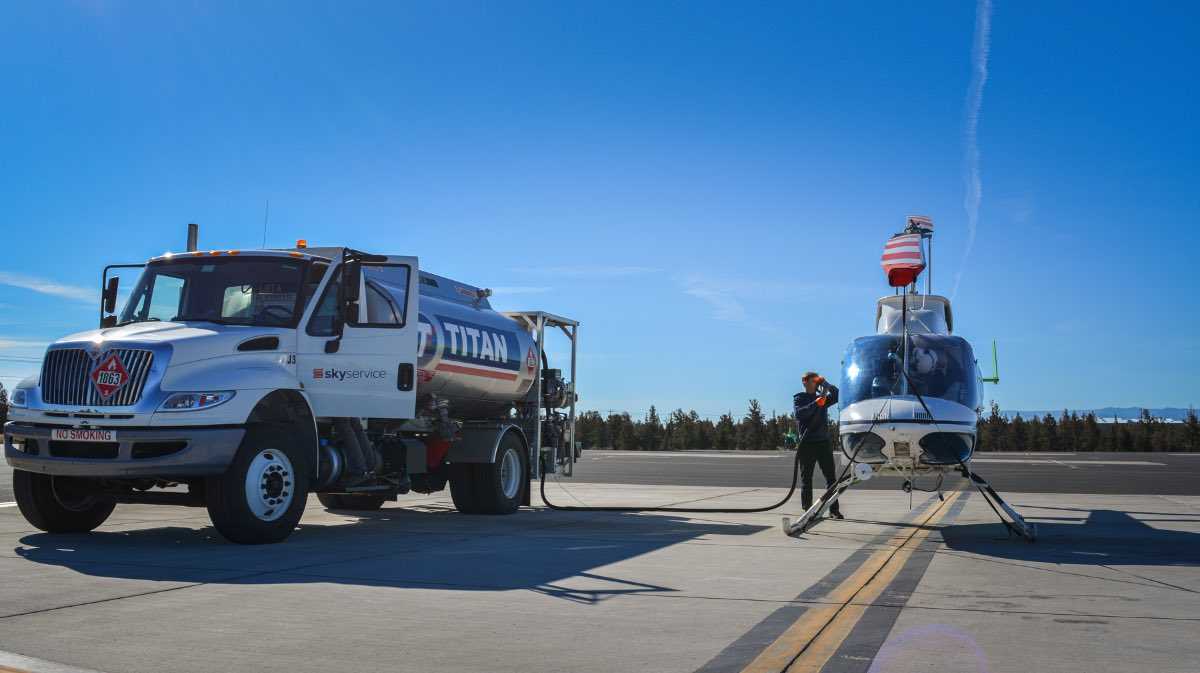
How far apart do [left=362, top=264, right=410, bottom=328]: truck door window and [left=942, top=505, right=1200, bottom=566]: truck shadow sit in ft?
22.8

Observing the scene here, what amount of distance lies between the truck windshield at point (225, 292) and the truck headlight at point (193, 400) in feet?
3.96

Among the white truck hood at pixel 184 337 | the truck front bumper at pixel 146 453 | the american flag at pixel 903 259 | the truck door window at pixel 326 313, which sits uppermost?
the american flag at pixel 903 259

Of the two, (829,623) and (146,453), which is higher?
(146,453)

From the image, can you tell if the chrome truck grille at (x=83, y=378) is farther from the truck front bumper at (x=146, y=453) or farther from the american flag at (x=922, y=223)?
the american flag at (x=922, y=223)

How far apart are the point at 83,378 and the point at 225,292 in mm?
1800

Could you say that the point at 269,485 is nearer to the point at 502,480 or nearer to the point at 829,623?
the point at 502,480

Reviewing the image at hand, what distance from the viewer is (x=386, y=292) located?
13.2 meters

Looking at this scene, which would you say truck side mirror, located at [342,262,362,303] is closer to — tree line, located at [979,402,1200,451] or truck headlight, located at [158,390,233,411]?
truck headlight, located at [158,390,233,411]

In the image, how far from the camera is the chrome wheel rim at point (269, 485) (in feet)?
34.8

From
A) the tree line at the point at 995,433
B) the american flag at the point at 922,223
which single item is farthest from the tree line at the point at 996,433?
the american flag at the point at 922,223

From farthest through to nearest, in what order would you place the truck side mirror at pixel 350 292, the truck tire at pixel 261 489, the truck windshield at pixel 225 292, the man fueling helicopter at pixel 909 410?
the man fueling helicopter at pixel 909 410, the truck side mirror at pixel 350 292, the truck windshield at pixel 225 292, the truck tire at pixel 261 489

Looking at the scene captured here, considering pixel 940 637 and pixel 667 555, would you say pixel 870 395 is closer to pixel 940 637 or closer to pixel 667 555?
pixel 667 555

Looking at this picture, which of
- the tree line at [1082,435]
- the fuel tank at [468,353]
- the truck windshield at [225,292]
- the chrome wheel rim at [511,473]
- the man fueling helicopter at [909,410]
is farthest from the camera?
the tree line at [1082,435]

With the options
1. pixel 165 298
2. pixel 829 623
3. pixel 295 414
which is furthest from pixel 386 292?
pixel 829 623
